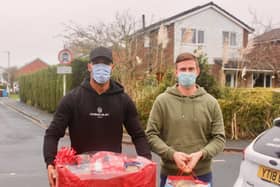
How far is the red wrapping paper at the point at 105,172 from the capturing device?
2.85 meters

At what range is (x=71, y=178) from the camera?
285 centimetres

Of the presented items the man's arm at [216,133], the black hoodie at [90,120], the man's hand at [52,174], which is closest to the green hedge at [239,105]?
the man's arm at [216,133]

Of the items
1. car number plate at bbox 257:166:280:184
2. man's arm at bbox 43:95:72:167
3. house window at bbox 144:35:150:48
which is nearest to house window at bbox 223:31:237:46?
house window at bbox 144:35:150:48

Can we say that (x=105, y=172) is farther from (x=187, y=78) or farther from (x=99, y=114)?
(x=187, y=78)

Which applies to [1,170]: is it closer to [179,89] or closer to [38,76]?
[179,89]

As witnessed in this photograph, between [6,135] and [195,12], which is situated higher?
[195,12]

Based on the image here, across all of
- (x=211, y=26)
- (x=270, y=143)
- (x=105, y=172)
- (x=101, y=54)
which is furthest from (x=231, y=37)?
(x=105, y=172)

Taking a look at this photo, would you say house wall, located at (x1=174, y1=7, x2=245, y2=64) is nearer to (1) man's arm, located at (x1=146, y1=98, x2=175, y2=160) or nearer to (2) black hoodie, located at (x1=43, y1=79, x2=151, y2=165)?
(1) man's arm, located at (x1=146, y1=98, x2=175, y2=160)

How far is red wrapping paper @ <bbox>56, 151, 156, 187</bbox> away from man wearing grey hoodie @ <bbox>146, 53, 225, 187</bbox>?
525mm

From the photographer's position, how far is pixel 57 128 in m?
3.43

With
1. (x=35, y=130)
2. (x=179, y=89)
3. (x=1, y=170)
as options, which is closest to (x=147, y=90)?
(x=35, y=130)

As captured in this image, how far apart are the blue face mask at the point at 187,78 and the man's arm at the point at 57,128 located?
0.91 meters

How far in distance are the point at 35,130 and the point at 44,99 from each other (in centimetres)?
1070

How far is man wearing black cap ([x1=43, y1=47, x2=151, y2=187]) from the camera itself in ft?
11.1
